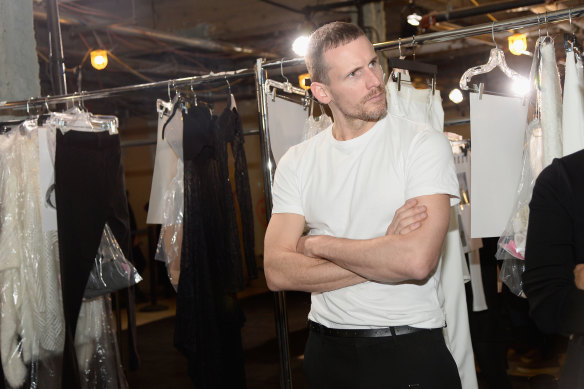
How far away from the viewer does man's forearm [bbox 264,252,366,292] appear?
1.77 meters

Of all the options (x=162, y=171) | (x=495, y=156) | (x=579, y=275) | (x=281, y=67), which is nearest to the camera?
(x=579, y=275)

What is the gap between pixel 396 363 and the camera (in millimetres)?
1710

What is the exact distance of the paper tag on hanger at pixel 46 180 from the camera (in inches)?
114

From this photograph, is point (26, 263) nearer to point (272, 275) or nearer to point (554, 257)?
point (272, 275)

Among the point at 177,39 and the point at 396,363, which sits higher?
the point at 177,39

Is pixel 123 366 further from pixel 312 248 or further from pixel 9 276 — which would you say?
pixel 312 248

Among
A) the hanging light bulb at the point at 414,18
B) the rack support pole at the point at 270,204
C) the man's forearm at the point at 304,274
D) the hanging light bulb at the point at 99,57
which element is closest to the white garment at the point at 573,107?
the man's forearm at the point at 304,274

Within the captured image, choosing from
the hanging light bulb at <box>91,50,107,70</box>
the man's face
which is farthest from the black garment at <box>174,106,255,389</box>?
the hanging light bulb at <box>91,50,107,70</box>

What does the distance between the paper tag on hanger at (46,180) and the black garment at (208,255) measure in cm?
61

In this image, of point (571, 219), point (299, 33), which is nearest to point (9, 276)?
point (571, 219)

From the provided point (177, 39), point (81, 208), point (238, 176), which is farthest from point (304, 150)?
point (177, 39)

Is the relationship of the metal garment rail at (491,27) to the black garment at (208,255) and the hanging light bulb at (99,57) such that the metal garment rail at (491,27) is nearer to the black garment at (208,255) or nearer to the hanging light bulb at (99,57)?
the black garment at (208,255)

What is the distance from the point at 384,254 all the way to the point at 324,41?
0.68m

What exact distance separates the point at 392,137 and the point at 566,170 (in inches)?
20.6
